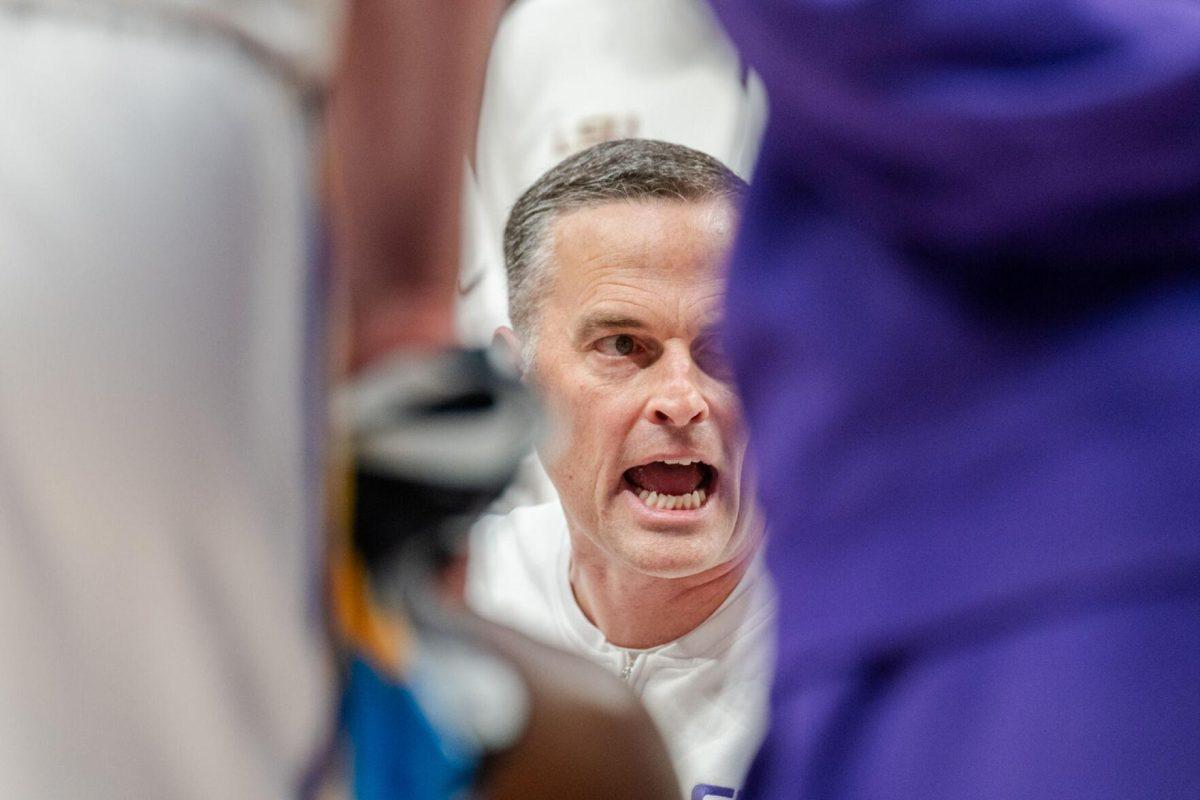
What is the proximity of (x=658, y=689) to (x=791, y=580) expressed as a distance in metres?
0.23

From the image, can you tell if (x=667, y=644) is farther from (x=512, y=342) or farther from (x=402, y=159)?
(x=402, y=159)

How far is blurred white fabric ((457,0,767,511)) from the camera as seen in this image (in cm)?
63

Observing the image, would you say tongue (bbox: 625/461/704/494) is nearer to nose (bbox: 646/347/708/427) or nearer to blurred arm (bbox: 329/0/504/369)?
nose (bbox: 646/347/708/427)

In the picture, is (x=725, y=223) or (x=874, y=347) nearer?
(x=874, y=347)

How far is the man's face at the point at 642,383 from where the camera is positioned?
0.64 metres

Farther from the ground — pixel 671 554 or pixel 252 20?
pixel 252 20

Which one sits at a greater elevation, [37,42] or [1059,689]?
[37,42]

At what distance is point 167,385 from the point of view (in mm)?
397

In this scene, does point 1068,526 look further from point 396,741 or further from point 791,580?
point 396,741

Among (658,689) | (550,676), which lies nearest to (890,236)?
(550,676)

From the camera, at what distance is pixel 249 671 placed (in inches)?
16.3

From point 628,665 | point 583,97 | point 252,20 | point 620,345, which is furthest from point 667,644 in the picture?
point 252,20

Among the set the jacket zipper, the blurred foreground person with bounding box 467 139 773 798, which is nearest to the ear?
the blurred foreground person with bounding box 467 139 773 798

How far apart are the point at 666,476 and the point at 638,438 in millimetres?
21
